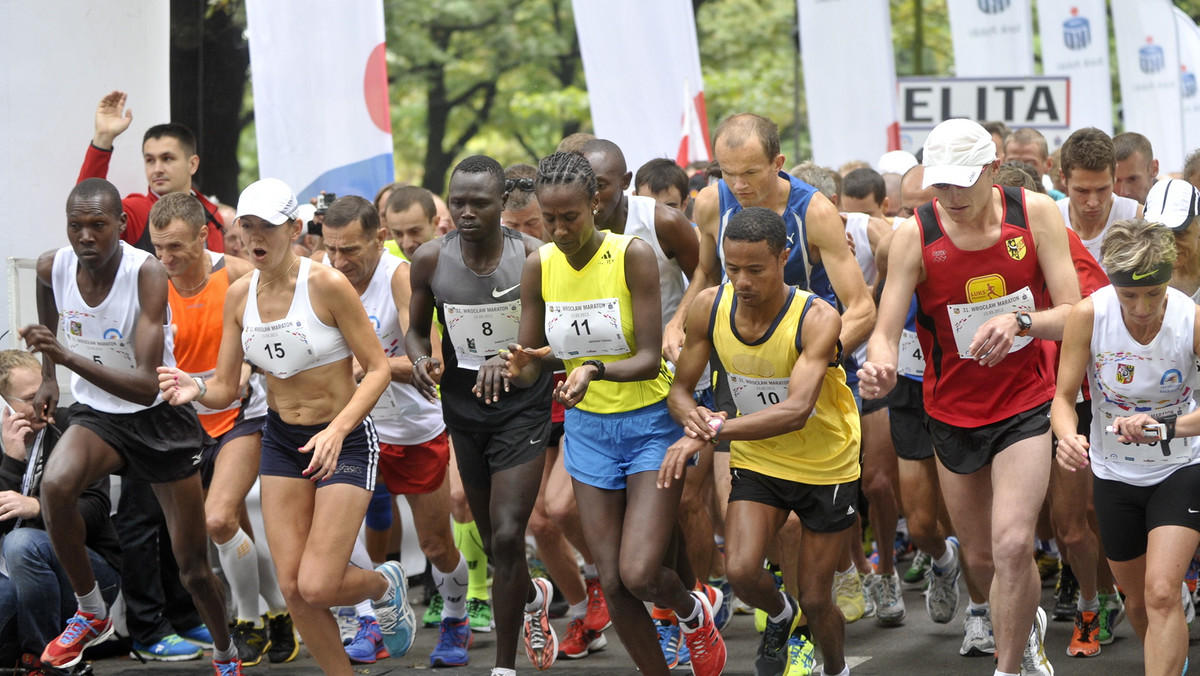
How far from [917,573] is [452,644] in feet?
10.7

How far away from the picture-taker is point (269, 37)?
8.91m

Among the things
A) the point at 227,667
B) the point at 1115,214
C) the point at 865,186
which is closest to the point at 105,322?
the point at 227,667

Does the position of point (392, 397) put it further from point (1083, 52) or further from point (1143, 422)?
point (1083, 52)

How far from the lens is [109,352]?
6.64m

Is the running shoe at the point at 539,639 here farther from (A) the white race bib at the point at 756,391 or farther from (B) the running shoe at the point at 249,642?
(A) the white race bib at the point at 756,391

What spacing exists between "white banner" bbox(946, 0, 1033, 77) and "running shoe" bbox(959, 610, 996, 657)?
1548cm

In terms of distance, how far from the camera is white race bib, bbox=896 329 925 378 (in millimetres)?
7562

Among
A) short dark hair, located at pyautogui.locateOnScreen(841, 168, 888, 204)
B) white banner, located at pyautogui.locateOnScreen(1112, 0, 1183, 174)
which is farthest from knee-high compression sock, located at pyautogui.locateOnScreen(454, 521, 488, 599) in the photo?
white banner, located at pyautogui.locateOnScreen(1112, 0, 1183, 174)

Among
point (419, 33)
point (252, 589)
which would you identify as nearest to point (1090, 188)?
point (252, 589)

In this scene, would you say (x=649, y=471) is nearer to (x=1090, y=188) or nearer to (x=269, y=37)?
(x=1090, y=188)

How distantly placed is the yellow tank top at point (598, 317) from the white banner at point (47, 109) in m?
3.63

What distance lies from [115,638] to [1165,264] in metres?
5.83

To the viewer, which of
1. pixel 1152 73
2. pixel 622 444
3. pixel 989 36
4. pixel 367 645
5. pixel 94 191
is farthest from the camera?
pixel 1152 73

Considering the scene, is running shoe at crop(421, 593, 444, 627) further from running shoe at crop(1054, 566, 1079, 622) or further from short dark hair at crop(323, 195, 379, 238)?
running shoe at crop(1054, 566, 1079, 622)
